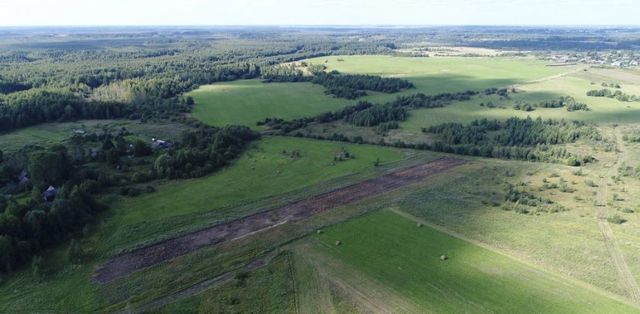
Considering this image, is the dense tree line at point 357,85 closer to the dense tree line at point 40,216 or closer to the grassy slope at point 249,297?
the dense tree line at point 40,216

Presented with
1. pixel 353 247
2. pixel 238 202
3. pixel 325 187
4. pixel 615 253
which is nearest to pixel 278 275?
pixel 353 247

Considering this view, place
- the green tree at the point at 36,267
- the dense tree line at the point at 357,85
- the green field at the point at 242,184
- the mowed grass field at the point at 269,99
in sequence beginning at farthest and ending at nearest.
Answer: the dense tree line at the point at 357,85 → the mowed grass field at the point at 269,99 → the green field at the point at 242,184 → the green tree at the point at 36,267

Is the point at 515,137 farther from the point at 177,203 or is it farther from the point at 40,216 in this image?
the point at 40,216

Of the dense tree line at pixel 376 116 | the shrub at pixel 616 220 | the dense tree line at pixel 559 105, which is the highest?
the dense tree line at pixel 559 105

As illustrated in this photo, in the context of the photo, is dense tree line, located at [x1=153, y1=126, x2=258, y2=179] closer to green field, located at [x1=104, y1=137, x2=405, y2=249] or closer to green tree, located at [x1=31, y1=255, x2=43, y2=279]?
green field, located at [x1=104, y1=137, x2=405, y2=249]

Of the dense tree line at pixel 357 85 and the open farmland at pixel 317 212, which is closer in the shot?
the open farmland at pixel 317 212

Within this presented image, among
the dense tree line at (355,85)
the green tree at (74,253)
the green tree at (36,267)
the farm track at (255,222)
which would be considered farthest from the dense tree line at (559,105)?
the green tree at (36,267)

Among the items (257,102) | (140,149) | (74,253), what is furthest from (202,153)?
(257,102)
